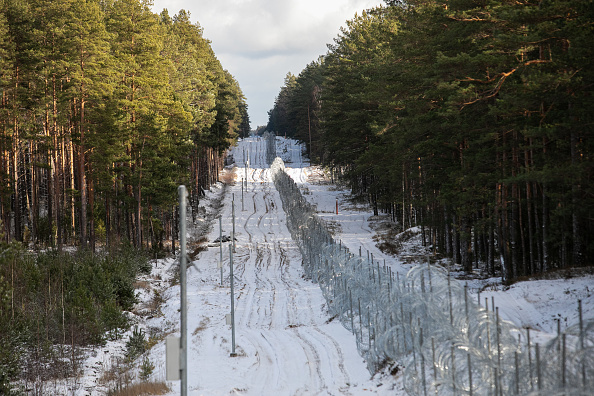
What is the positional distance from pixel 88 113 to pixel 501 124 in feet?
79.2

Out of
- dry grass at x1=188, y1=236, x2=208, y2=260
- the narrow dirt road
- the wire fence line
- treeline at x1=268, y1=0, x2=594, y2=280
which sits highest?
treeline at x1=268, y1=0, x2=594, y2=280

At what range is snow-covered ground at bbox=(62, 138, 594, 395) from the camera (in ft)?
53.5

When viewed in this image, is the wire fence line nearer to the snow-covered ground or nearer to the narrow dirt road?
the snow-covered ground

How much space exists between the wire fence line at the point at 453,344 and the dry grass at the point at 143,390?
6045 mm

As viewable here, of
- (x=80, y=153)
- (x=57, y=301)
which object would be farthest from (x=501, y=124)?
(x=80, y=153)

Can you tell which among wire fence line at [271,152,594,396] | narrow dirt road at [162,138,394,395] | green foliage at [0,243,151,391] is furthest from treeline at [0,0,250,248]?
wire fence line at [271,152,594,396]

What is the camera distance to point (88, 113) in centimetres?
3441

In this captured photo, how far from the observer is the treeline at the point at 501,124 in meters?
17.8

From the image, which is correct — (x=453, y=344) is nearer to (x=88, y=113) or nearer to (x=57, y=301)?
(x=57, y=301)

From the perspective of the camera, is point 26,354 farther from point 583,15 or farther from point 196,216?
point 196,216

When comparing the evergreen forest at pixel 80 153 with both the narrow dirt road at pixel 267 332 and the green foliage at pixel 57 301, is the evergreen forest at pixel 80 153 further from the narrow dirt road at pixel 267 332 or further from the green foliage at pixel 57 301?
the narrow dirt road at pixel 267 332

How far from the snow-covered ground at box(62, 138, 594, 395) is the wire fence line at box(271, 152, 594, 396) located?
94 centimetres

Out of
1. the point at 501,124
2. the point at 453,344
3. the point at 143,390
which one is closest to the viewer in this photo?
the point at 453,344

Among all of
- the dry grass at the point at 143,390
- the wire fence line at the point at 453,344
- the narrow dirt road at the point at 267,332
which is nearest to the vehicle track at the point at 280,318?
the narrow dirt road at the point at 267,332
